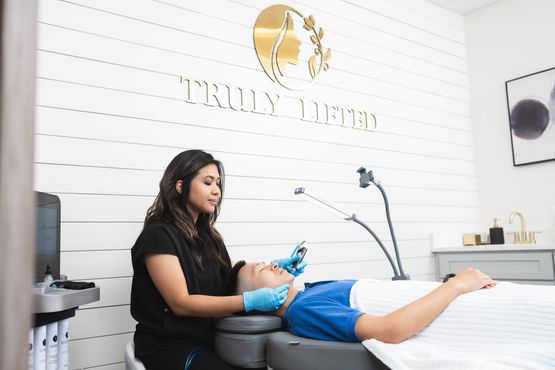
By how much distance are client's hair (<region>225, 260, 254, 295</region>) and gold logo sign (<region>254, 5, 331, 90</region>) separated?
3.79 ft

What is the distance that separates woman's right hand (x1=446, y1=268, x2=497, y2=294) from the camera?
1297mm

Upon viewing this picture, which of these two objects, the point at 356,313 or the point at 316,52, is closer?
the point at 356,313

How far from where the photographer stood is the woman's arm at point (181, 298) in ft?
4.68

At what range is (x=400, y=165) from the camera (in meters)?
2.98

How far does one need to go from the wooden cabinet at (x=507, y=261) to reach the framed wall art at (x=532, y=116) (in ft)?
2.39

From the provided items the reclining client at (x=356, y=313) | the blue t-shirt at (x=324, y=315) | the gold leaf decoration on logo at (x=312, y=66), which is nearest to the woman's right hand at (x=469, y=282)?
the reclining client at (x=356, y=313)

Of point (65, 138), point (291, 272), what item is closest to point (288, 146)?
point (291, 272)

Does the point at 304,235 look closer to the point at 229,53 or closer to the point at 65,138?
the point at 229,53

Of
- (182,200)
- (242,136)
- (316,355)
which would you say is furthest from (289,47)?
(316,355)

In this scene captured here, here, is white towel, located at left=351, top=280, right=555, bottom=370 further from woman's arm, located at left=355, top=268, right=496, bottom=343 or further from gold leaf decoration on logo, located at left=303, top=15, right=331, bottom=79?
gold leaf decoration on logo, located at left=303, top=15, right=331, bottom=79

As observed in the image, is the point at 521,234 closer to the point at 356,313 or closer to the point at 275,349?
the point at 356,313

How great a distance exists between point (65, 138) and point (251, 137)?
853 millimetres

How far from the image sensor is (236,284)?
1.60 meters

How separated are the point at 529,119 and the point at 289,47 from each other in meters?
1.69
